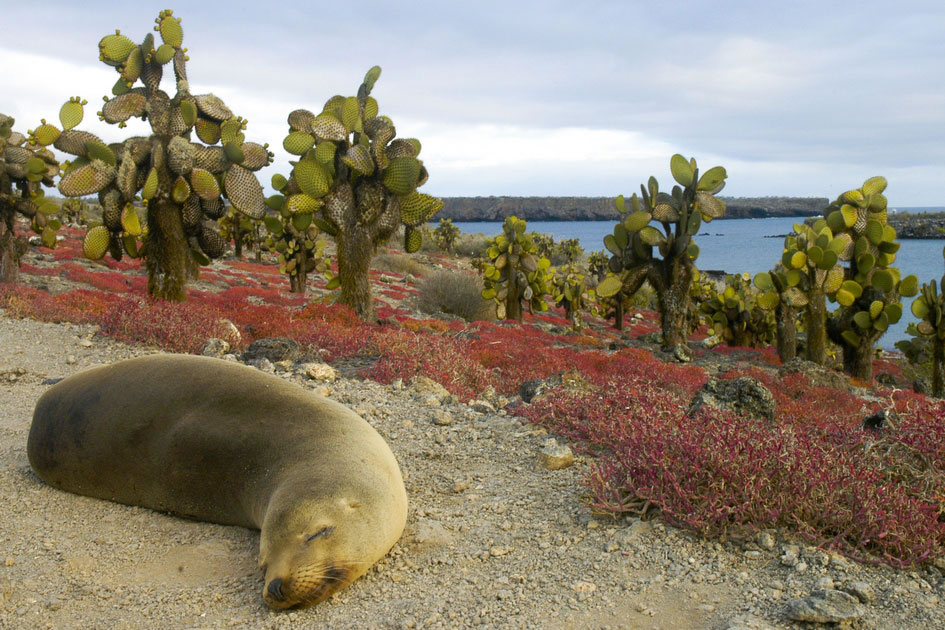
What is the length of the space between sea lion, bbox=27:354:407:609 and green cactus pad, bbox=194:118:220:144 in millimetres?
7834

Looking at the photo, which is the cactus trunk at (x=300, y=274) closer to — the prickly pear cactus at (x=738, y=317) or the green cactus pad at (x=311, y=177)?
the green cactus pad at (x=311, y=177)

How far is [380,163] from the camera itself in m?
13.0

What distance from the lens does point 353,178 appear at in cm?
1332

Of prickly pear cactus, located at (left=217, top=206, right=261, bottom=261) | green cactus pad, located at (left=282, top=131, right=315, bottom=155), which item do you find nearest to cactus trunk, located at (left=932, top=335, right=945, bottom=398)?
green cactus pad, located at (left=282, top=131, right=315, bottom=155)

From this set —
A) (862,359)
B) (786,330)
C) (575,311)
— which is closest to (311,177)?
(786,330)

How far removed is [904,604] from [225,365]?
4.11 metres

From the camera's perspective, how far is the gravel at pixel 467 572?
3088 mm

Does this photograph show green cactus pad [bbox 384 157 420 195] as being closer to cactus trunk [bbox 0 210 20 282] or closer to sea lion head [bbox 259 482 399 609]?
cactus trunk [bbox 0 210 20 282]

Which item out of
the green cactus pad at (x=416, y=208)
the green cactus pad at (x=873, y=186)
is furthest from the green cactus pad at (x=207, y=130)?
the green cactus pad at (x=873, y=186)

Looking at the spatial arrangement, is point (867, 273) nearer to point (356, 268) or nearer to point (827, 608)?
point (356, 268)

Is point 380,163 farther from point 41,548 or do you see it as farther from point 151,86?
point 41,548

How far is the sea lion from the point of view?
3319 mm

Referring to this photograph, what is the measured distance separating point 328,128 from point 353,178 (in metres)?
1.09

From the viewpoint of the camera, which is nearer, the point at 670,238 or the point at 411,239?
the point at 411,239
